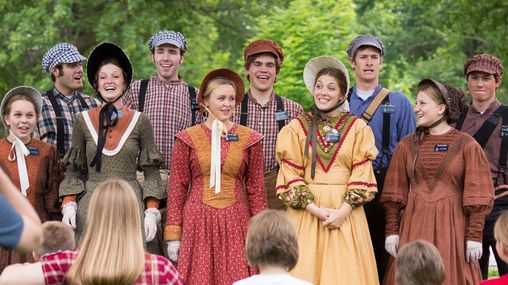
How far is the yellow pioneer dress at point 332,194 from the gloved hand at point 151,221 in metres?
0.93

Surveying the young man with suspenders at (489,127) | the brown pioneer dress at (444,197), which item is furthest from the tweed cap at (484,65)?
the brown pioneer dress at (444,197)

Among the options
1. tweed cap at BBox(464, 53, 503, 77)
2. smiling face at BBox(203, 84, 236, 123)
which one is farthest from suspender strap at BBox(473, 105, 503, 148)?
smiling face at BBox(203, 84, 236, 123)

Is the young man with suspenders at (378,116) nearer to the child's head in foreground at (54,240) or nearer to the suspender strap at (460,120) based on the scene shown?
the suspender strap at (460,120)

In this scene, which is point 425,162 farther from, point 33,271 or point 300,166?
point 33,271

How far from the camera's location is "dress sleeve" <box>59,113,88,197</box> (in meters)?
7.47

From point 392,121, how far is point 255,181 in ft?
4.44

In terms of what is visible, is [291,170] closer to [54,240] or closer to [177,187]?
[177,187]

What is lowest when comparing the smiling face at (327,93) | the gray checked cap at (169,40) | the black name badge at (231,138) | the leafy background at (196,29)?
the black name badge at (231,138)

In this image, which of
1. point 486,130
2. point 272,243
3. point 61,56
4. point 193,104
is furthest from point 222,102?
point 272,243

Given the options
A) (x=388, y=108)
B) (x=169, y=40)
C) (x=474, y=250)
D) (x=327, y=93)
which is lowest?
(x=474, y=250)

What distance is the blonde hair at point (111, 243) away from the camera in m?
4.82

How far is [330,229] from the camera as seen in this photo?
7270 mm

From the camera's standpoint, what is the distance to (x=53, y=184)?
25.4 feet

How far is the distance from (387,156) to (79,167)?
246 cm
